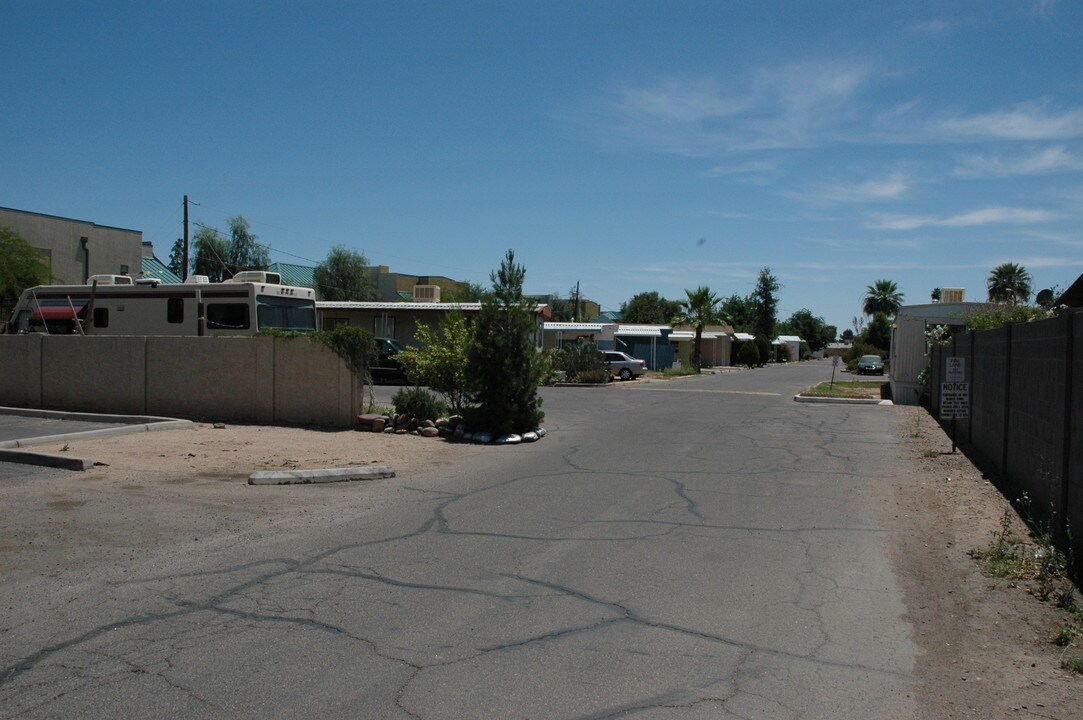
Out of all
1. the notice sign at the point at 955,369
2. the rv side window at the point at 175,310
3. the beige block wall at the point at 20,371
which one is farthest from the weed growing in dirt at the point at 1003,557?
the rv side window at the point at 175,310

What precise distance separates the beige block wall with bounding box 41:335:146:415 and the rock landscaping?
5345mm

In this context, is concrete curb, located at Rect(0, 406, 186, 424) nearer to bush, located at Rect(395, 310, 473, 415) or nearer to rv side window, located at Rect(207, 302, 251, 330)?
bush, located at Rect(395, 310, 473, 415)

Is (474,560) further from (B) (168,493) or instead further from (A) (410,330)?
(A) (410,330)

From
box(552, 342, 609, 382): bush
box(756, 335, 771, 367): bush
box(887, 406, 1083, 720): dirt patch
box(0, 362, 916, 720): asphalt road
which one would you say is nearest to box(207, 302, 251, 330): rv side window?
box(0, 362, 916, 720): asphalt road

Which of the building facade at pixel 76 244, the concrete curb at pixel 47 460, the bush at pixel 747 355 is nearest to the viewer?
the concrete curb at pixel 47 460

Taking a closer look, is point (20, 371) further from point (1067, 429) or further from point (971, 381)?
point (1067, 429)

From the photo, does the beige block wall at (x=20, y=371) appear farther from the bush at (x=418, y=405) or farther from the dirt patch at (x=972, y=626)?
the dirt patch at (x=972, y=626)

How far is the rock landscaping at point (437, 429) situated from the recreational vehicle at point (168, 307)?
23.9 feet

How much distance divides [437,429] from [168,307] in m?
11.5

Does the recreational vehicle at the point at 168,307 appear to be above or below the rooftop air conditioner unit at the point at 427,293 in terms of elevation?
below

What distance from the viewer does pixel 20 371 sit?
66.9 ft

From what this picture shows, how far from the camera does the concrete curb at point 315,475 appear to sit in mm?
11820

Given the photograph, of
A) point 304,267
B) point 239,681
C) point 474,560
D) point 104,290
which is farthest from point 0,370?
point 304,267

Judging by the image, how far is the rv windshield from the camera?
24.0 m
